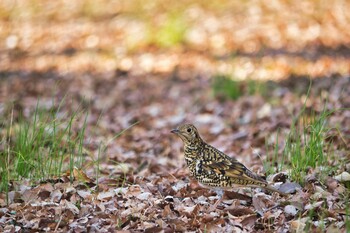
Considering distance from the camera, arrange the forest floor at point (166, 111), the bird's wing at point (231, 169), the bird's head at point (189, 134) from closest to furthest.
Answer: the forest floor at point (166, 111), the bird's wing at point (231, 169), the bird's head at point (189, 134)

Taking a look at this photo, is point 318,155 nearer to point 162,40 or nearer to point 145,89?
point 145,89

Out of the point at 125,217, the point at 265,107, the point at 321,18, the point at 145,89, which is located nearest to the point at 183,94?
the point at 145,89

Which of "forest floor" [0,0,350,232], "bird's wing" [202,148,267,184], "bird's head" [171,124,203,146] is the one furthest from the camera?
"bird's head" [171,124,203,146]

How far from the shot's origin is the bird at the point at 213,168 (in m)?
5.08

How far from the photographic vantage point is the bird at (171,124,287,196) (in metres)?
5.08

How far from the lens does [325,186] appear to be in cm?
528

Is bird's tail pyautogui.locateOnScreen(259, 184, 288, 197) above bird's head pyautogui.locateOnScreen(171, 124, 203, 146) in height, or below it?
below

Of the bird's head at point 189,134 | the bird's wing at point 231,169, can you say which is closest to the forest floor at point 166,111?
the bird's wing at point 231,169

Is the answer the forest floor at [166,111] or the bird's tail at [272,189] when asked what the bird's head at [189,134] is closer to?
the forest floor at [166,111]

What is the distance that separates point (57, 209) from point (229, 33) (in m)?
9.13

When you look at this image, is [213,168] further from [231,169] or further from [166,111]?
[166,111]

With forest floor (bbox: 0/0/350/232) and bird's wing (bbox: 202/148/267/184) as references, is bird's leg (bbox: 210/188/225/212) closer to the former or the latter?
forest floor (bbox: 0/0/350/232)

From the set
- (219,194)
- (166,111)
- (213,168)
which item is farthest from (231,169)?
(166,111)

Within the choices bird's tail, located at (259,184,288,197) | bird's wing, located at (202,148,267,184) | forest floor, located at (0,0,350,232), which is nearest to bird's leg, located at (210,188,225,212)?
forest floor, located at (0,0,350,232)
